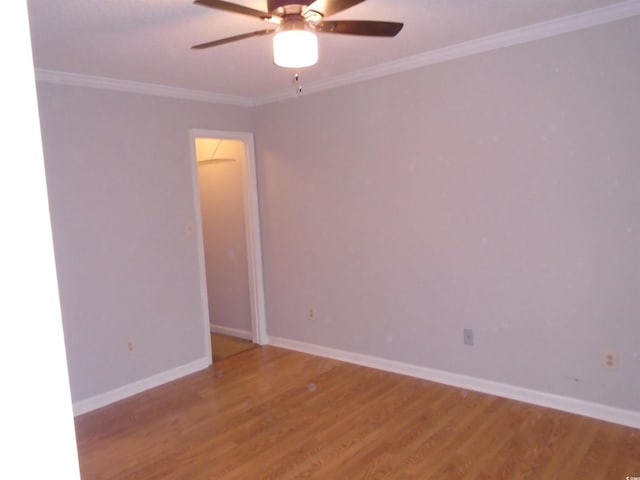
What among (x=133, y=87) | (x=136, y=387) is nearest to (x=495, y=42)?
(x=133, y=87)

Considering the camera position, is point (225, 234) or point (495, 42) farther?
point (225, 234)

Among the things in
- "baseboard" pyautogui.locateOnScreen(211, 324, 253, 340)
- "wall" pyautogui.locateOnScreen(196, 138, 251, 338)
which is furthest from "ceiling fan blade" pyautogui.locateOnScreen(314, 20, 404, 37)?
"baseboard" pyautogui.locateOnScreen(211, 324, 253, 340)

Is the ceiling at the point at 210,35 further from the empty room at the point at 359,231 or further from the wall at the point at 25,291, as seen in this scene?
the wall at the point at 25,291

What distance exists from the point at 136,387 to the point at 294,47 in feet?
10.2

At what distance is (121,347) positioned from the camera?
150 inches

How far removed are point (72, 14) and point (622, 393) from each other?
384cm

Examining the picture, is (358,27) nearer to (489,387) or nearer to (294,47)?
(294,47)

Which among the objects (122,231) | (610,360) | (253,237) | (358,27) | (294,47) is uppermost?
(358,27)

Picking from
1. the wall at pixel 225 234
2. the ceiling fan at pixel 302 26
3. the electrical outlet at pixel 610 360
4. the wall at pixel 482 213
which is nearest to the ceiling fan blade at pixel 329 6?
the ceiling fan at pixel 302 26

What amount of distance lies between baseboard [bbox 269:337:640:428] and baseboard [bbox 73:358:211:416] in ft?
3.35

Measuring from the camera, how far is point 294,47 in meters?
2.07

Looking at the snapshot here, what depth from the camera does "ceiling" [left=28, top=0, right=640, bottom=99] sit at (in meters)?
2.42

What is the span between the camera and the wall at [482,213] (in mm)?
2898

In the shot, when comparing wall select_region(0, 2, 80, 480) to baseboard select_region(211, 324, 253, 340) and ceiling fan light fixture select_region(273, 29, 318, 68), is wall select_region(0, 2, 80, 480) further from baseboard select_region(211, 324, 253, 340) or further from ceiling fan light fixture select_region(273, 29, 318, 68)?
baseboard select_region(211, 324, 253, 340)
